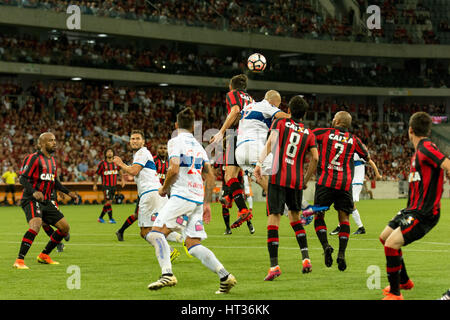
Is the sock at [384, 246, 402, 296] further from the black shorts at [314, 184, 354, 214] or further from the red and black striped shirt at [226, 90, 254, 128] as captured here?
the red and black striped shirt at [226, 90, 254, 128]

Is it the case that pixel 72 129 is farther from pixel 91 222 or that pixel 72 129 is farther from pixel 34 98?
pixel 91 222

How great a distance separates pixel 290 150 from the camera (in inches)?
406

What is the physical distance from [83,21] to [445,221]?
2853 cm

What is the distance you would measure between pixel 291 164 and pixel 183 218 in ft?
7.06

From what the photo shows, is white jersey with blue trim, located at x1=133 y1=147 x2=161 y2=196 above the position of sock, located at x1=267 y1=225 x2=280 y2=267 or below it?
above

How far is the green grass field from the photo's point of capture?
342 inches

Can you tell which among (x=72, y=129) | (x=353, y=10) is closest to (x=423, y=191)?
(x=72, y=129)

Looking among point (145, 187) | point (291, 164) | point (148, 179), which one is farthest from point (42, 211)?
point (291, 164)

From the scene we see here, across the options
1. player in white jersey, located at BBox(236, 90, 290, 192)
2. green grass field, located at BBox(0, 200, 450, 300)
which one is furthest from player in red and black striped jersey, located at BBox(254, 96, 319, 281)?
player in white jersey, located at BBox(236, 90, 290, 192)

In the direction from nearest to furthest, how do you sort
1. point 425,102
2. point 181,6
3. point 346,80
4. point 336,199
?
point 336,199 → point 181,6 → point 346,80 → point 425,102

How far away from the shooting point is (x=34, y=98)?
135 feet

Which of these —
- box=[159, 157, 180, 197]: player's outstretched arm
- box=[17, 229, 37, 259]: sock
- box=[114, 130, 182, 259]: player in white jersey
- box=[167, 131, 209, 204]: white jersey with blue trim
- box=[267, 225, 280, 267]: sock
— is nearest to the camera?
box=[159, 157, 180, 197]: player's outstretched arm

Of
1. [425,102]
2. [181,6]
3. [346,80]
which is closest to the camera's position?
[181,6]

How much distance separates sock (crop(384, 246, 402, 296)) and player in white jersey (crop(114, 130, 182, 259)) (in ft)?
16.0
